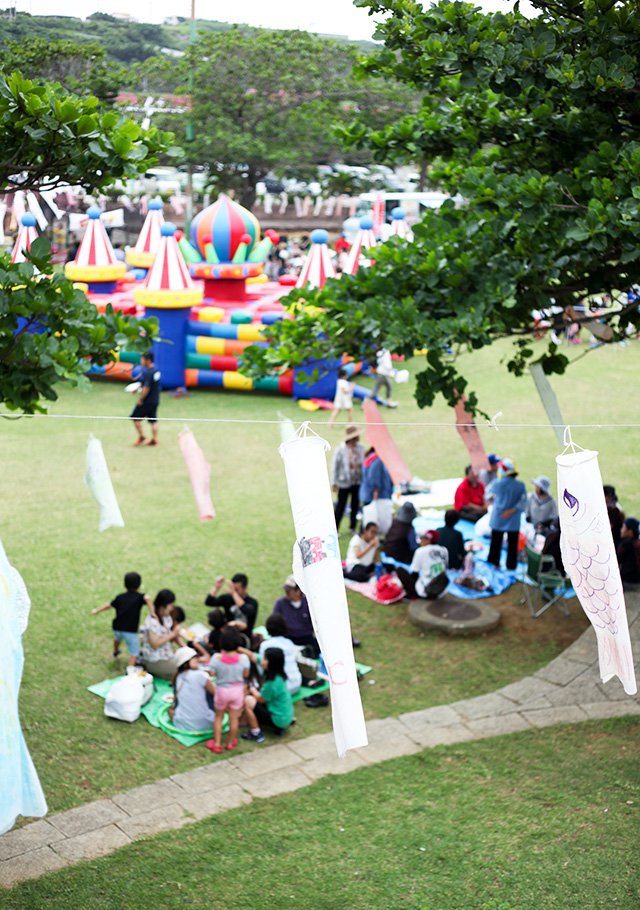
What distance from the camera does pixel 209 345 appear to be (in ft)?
61.3

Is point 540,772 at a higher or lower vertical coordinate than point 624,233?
lower

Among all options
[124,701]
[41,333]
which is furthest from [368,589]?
[41,333]

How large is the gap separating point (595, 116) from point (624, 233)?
1039 mm

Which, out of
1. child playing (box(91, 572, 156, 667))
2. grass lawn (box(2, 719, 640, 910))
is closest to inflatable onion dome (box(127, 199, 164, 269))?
child playing (box(91, 572, 156, 667))

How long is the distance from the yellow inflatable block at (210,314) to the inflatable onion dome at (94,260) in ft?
9.64

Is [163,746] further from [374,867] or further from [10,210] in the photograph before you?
[10,210]

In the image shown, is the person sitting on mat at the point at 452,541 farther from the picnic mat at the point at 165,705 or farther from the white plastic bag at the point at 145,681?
the white plastic bag at the point at 145,681

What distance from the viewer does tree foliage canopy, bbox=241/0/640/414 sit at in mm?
6785

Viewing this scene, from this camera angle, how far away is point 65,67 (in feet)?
54.2

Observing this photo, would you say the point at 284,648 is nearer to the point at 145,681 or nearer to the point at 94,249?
the point at 145,681

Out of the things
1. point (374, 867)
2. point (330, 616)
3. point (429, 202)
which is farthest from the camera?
point (429, 202)

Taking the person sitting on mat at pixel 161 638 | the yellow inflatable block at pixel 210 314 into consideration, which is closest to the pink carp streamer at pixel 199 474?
the person sitting on mat at pixel 161 638

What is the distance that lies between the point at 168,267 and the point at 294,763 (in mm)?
11880

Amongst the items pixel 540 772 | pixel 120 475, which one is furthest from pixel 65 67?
pixel 540 772
